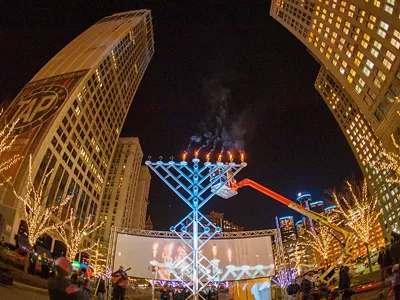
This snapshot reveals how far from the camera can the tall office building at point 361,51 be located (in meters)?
32.9

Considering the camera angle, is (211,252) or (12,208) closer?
(211,252)

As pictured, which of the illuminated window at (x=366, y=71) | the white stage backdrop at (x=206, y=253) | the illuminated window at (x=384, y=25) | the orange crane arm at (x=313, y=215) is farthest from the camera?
the illuminated window at (x=366, y=71)

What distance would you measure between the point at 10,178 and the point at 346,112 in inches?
2290

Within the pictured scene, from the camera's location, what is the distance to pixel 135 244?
1786 cm

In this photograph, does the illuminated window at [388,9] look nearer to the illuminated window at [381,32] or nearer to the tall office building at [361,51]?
the tall office building at [361,51]

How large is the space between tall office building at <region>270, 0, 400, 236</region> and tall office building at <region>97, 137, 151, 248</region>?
51193mm

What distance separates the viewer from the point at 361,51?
3772 centimetres

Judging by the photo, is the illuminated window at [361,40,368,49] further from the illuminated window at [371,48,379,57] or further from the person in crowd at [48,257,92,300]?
the person in crowd at [48,257,92,300]

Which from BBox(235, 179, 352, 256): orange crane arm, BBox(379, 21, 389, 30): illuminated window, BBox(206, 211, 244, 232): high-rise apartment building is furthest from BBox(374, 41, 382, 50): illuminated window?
BBox(206, 211, 244, 232): high-rise apartment building

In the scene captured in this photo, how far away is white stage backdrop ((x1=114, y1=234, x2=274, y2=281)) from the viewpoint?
17.5m

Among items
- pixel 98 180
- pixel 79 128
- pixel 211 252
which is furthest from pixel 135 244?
pixel 98 180

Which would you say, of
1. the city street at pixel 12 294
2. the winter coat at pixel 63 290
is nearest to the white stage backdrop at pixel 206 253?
the city street at pixel 12 294

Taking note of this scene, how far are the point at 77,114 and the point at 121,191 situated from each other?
35.4 meters

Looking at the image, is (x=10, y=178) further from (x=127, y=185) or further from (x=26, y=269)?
(x=127, y=185)
